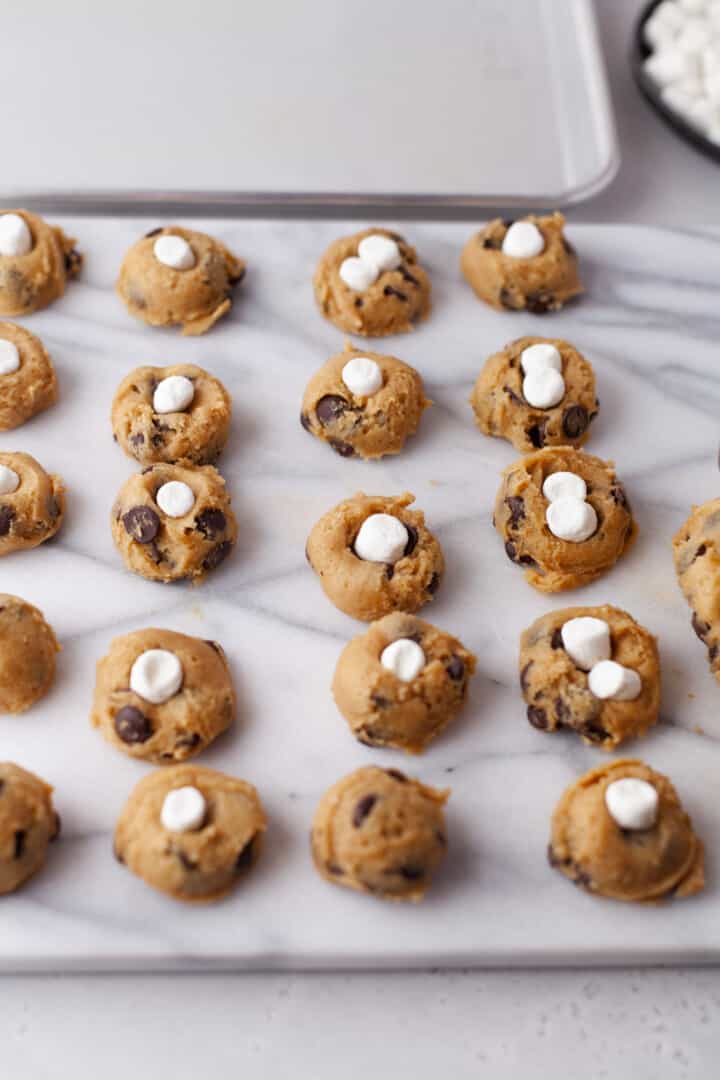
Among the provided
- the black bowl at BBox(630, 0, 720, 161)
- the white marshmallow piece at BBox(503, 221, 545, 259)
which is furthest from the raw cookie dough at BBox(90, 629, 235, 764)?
the black bowl at BBox(630, 0, 720, 161)

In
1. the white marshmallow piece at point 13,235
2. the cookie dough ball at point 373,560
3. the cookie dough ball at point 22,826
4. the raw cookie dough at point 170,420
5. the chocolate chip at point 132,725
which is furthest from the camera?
the white marshmallow piece at point 13,235

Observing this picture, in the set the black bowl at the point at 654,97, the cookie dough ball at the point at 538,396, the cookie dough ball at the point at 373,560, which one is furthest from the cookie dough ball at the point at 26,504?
the black bowl at the point at 654,97

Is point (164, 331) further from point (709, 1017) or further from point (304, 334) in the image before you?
point (709, 1017)

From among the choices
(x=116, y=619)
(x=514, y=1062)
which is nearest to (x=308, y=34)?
(x=116, y=619)

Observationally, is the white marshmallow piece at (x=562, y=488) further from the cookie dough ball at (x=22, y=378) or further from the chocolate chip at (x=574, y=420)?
the cookie dough ball at (x=22, y=378)

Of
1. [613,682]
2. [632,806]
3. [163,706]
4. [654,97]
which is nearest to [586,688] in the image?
[613,682]

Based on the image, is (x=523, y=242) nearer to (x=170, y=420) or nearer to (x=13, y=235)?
(x=170, y=420)

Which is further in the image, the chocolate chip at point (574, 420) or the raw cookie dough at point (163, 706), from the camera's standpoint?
the chocolate chip at point (574, 420)

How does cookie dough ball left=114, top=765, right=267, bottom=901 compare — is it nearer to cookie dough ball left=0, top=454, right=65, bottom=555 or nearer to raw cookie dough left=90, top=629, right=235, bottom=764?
raw cookie dough left=90, top=629, right=235, bottom=764
